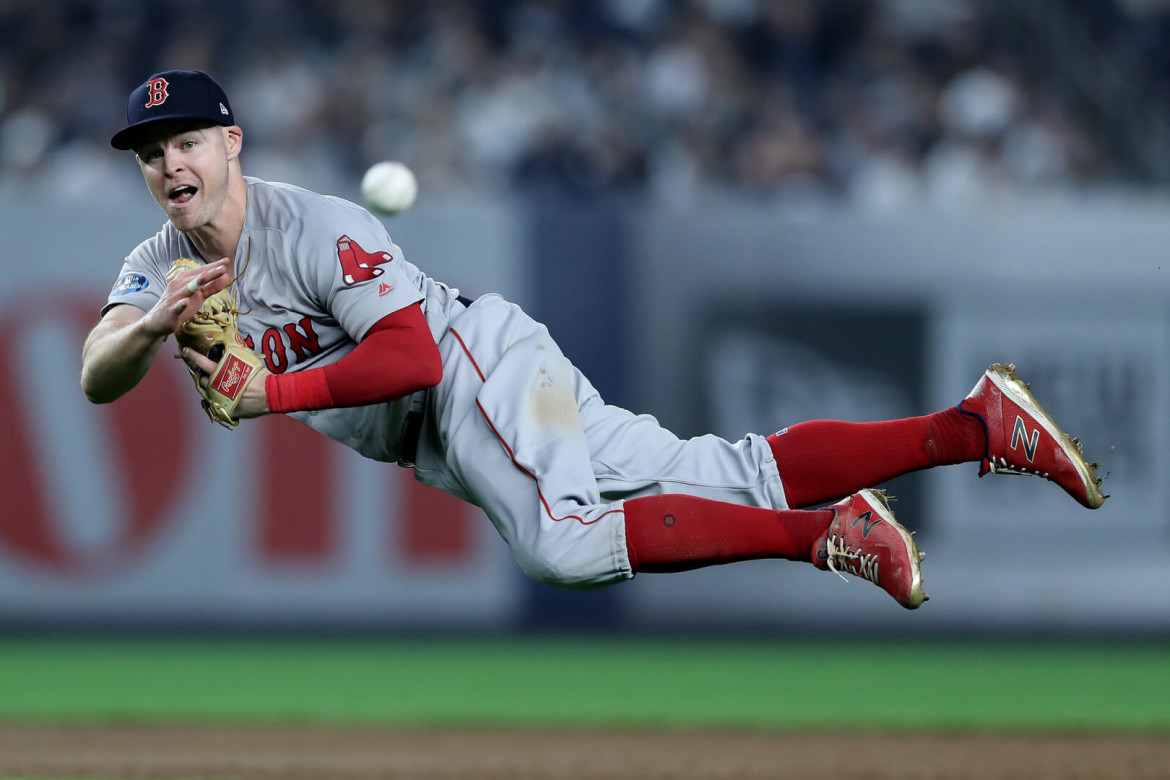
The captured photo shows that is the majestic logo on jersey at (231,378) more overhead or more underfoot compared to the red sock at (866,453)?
more overhead

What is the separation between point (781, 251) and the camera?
26.6 ft

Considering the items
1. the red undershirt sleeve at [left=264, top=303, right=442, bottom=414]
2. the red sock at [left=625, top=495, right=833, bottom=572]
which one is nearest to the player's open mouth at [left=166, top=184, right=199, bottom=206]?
the red undershirt sleeve at [left=264, top=303, right=442, bottom=414]

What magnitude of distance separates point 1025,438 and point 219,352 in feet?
6.53

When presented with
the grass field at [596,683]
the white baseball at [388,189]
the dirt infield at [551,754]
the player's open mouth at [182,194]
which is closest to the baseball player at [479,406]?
the player's open mouth at [182,194]

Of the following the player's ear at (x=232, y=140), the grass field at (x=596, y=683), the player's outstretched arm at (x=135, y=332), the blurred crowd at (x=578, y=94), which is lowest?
the grass field at (x=596, y=683)

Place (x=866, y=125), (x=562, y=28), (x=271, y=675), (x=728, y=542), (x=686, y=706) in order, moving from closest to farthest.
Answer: (x=728, y=542), (x=686, y=706), (x=271, y=675), (x=866, y=125), (x=562, y=28)

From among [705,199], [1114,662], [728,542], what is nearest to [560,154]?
[705,199]

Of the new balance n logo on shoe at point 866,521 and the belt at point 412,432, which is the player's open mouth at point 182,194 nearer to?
the belt at point 412,432

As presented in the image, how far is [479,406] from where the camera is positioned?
367 centimetres

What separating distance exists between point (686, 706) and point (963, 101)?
15.1 feet

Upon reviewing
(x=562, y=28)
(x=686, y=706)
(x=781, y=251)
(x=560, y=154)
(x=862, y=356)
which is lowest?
(x=686, y=706)

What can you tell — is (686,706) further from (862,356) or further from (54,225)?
(54,225)

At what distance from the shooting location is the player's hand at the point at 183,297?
3264mm

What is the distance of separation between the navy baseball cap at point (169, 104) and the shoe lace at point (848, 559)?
69.5 inches
